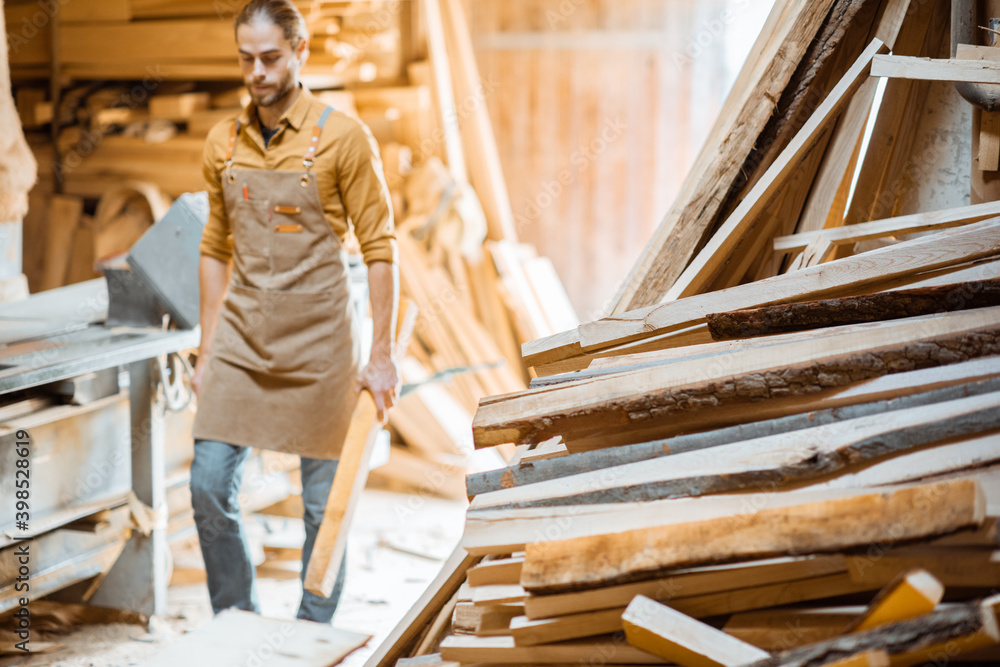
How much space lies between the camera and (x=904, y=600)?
1367 millimetres

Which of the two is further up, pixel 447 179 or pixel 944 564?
pixel 447 179

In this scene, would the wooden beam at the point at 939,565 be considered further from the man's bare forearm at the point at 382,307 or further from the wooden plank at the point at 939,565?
the man's bare forearm at the point at 382,307

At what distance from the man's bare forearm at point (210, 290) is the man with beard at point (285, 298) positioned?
0.20 feet

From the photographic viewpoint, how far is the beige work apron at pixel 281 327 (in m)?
2.95

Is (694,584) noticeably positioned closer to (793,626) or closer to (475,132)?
(793,626)

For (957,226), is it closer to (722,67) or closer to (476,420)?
(476,420)

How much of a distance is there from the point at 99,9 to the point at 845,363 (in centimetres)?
552

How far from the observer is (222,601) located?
306cm

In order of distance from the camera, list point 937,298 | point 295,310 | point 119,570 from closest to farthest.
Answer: point 937,298 < point 295,310 < point 119,570

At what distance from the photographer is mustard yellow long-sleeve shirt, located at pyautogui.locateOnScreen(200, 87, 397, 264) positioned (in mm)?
2908

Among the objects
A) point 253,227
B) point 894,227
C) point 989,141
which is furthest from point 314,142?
point 989,141

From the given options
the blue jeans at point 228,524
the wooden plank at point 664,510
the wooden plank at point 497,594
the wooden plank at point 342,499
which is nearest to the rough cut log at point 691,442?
the wooden plank at point 664,510

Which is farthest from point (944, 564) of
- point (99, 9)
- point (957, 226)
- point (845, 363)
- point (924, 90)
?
point (99, 9)

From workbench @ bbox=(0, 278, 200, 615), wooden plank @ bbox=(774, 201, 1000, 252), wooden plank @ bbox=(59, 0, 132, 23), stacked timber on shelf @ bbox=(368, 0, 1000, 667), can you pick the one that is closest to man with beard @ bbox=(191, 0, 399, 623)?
workbench @ bbox=(0, 278, 200, 615)
